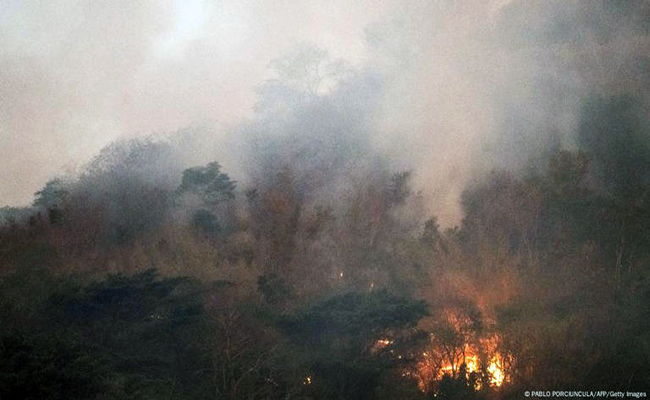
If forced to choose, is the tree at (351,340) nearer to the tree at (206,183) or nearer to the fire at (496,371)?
the fire at (496,371)

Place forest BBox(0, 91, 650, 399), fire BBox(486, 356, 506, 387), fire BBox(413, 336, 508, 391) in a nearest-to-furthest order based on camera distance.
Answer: forest BBox(0, 91, 650, 399)
fire BBox(413, 336, 508, 391)
fire BBox(486, 356, 506, 387)

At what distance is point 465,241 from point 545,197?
6.79 meters

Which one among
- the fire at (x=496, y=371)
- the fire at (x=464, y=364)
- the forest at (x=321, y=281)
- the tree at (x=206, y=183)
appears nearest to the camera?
the forest at (x=321, y=281)

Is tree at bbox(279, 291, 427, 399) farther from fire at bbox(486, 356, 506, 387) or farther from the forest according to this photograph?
fire at bbox(486, 356, 506, 387)

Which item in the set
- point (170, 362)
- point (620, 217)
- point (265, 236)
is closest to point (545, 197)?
point (620, 217)

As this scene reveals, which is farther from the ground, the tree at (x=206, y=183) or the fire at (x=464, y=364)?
the tree at (x=206, y=183)

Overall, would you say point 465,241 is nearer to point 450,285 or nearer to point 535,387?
point 450,285

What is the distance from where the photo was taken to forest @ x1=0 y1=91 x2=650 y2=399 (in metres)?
18.1

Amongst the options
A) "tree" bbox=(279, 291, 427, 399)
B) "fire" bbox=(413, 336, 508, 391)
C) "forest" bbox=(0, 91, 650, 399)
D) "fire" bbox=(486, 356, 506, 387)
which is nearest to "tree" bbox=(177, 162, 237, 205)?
"forest" bbox=(0, 91, 650, 399)

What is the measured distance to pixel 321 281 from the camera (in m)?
32.9

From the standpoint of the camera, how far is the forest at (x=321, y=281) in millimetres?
18141

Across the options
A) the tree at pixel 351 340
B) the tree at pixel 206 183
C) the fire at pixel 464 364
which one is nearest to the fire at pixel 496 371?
the fire at pixel 464 364

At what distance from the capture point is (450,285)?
35250 millimetres

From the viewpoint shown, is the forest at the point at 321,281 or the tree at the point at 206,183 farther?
the tree at the point at 206,183
